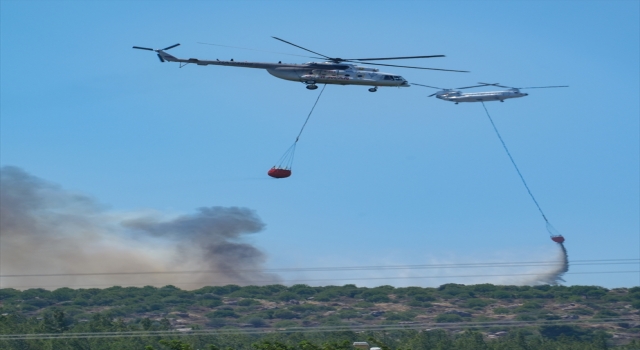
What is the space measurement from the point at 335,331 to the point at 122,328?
2753cm

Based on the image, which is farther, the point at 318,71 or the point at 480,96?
the point at 480,96

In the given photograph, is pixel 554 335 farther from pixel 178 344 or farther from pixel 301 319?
pixel 178 344

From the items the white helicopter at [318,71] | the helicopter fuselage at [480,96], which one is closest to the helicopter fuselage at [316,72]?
the white helicopter at [318,71]

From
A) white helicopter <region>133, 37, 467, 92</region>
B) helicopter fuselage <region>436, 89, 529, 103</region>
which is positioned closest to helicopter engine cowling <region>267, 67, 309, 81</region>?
white helicopter <region>133, 37, 467, 92</region>

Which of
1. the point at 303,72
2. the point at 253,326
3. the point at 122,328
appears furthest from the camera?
the point at 253,326

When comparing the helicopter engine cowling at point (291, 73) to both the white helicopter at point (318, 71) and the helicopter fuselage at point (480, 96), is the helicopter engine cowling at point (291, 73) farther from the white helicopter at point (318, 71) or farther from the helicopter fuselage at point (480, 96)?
the helicopter fuselage at point (480, 96)

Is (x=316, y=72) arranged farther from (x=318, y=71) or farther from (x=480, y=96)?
(x=480, y=96)

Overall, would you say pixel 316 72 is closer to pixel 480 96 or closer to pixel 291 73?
pixel 291 73

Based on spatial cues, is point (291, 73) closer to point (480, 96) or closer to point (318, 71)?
point (318, 71)

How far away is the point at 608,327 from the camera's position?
17050 cm

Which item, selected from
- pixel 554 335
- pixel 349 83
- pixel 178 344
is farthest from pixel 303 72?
pixel 554 335

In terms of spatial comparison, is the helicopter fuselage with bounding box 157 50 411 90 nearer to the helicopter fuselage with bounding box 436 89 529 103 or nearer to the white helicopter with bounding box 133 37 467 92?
the white helicopter with bounding box 133 37 467 92

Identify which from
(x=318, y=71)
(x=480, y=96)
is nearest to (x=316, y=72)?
(x=318, y=71)

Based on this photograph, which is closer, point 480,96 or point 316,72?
point 316,72
